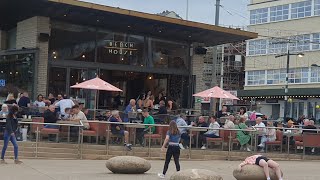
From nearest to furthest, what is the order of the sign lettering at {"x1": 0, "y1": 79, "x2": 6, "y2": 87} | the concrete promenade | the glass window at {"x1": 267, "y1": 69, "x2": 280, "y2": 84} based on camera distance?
the concrete promenade
the sign lettering at {"x1": 0, "y1": 79, "x2": 6, "y2": 87}
the glass window at {"x1": 267, "y1": 69, "x2": 280, "y2": 84}

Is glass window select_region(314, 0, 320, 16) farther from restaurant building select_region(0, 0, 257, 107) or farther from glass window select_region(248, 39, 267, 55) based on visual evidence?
restaurant building select_region(0, 0, 257, 107)

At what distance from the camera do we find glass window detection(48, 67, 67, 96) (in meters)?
23.0

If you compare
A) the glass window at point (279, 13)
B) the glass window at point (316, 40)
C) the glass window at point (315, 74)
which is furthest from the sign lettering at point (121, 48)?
the glass window at point (279, 13)

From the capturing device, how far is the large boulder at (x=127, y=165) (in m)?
13.4

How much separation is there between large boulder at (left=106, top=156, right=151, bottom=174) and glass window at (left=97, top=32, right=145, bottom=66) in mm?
11533

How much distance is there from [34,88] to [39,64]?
104 centimetres

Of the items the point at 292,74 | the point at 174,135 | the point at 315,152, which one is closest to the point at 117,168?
the point at 174,135

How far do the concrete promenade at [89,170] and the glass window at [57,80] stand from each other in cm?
729

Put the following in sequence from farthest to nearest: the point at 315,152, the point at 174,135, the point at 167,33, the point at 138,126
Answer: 1. the point at 167,33
2. the point at 315,152
3. the point at 138,126
4. the point at 174,135

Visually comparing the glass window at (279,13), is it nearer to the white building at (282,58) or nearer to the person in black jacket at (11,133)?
the white building at (282,58)

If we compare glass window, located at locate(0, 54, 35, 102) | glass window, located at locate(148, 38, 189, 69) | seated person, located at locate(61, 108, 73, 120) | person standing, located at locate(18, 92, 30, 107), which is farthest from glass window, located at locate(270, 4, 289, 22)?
seated person, located at locate(61, 108, 73, 120)

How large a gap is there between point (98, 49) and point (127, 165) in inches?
464

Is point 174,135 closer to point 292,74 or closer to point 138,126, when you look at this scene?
point 138,126

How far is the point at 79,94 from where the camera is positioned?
24.1 metres
